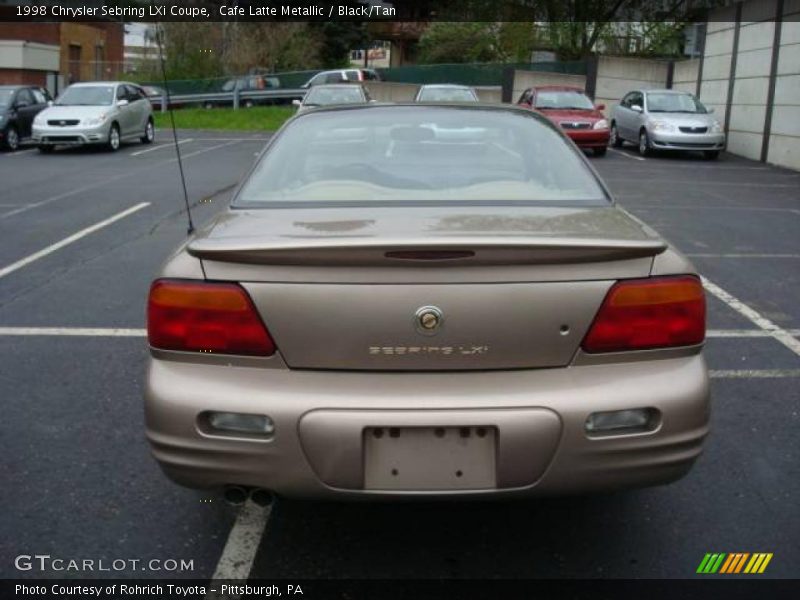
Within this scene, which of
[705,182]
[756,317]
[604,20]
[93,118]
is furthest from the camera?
[604,20]

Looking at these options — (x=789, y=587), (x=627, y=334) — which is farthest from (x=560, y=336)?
(x=789, y=587)

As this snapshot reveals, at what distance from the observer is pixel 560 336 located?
9.35ft

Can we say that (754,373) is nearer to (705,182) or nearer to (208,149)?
(705,182)

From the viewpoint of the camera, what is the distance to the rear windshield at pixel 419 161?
3.65 metres

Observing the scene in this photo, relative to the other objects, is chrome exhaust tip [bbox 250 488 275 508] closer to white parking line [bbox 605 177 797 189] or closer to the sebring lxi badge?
the sebring lxi badge

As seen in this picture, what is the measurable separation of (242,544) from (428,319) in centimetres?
121

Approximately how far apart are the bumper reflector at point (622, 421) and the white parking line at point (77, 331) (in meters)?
3.85

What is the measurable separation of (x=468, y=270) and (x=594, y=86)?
95.0 ft

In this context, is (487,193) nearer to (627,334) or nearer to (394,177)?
(394,177)

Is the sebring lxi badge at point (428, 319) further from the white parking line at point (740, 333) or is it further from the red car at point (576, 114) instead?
the red car at point (576, 114)

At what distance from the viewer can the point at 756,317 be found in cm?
660

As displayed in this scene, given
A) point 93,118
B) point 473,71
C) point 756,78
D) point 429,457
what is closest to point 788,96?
point 756,78

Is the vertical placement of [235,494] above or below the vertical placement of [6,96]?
below

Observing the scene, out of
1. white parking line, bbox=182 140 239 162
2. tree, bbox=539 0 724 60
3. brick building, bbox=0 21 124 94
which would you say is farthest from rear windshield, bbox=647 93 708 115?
brick building, bbox=0 21 124 94
